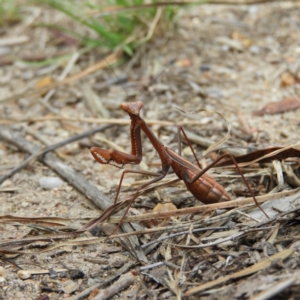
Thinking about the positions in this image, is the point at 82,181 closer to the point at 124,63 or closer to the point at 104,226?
the point at 104,226

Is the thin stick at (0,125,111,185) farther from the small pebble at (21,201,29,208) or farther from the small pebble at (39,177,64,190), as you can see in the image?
the small pebble at (21,201,29,208)

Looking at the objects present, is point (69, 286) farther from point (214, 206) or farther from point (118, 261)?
point (214, 206)

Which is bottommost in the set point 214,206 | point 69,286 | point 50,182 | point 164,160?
point 69,286

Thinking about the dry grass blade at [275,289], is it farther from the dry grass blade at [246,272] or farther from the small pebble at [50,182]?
the small pebble at [50,182]

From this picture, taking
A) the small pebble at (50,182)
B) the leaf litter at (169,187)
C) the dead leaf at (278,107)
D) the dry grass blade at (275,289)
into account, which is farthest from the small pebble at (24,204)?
the dead leaf at (278,107)

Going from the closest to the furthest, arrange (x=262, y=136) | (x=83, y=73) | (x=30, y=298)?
(x=30, y=298) → (x=262, y=136) → (x=83, y=73)

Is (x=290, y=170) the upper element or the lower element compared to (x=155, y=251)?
upper

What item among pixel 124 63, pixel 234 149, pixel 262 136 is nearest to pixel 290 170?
pixel 234 149

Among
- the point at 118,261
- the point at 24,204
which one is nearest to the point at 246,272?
the point at 118,261
